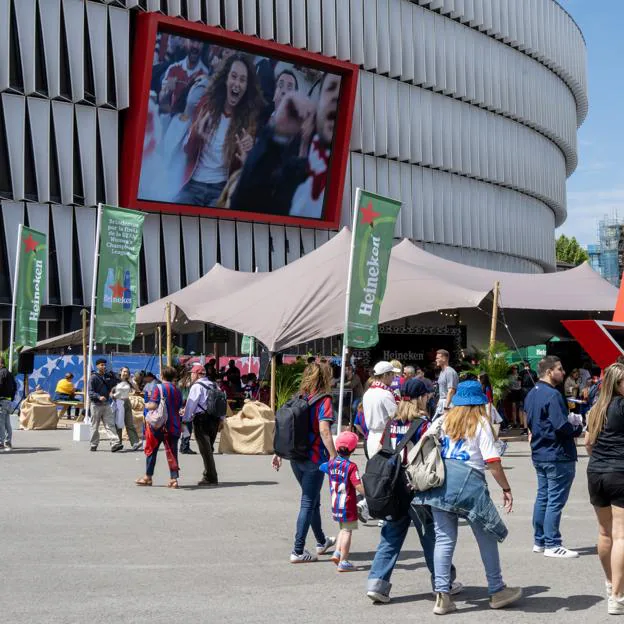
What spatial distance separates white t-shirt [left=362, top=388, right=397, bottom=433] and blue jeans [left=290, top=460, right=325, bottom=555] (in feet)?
6.59

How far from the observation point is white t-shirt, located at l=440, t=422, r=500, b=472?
7141mm

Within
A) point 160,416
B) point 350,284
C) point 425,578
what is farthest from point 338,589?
point 350,284

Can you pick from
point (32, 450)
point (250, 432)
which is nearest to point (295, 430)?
point (250, 432)

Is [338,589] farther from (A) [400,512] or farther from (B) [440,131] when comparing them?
(B) [440,131]

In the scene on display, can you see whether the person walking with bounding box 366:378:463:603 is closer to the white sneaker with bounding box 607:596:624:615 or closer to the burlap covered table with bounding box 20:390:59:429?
the white sneaker with bounding box 607:596:624:615

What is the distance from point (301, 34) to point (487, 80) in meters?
14.4

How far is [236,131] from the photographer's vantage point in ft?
151

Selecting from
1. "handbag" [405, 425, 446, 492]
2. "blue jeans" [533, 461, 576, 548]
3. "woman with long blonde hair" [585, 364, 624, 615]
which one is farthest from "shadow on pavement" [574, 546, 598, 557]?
"handbag" [405, 425, 446, 492]

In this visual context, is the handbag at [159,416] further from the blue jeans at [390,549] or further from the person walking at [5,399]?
the blue jeans at [390,549]

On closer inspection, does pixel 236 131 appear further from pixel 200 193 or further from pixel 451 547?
pixel 451 547

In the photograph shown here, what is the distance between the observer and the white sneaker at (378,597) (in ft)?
23.6

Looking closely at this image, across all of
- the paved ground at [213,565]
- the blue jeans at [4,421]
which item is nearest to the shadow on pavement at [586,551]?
the paved ground at [213,565]

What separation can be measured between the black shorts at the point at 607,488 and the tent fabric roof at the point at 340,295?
45.6ft

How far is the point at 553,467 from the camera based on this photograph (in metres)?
9.10
